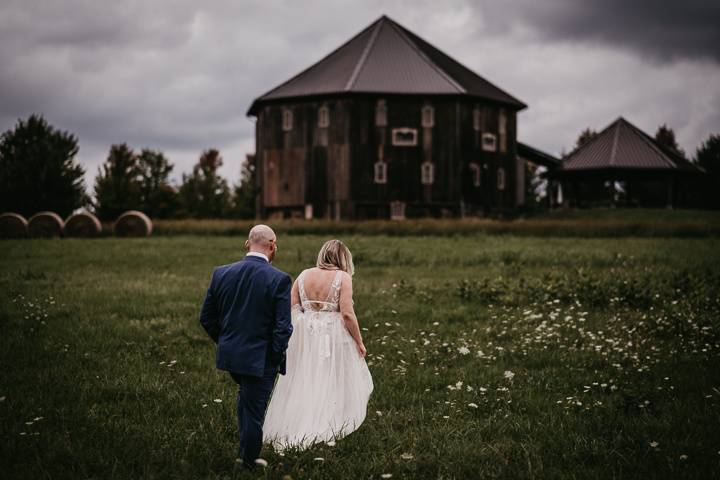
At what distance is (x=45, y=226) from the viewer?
30.8 metres

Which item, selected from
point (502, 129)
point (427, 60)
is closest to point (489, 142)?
point (502, 129)

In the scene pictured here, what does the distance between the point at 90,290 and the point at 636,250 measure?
15427mm

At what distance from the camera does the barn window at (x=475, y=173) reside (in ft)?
156

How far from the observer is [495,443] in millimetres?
6410

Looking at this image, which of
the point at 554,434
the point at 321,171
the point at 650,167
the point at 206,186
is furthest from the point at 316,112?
the point at 554,434

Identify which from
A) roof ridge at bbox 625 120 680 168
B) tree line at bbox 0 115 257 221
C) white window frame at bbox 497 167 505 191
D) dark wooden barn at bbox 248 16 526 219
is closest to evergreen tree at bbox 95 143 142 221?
tree line at bbox 0 115 257 221

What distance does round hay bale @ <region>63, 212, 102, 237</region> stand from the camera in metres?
30.8

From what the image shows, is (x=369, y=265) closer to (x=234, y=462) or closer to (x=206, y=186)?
(x=234, y=462)

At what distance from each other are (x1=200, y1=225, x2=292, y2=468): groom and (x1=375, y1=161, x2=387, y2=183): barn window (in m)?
40.6

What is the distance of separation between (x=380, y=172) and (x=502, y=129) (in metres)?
10.0

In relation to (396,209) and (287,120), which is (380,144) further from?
(287,120)

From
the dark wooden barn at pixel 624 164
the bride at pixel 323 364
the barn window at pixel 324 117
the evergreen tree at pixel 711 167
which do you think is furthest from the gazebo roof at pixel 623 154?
the bride at pixel 323 364

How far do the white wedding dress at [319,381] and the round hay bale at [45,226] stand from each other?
2673cm

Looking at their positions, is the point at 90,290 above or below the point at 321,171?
below
